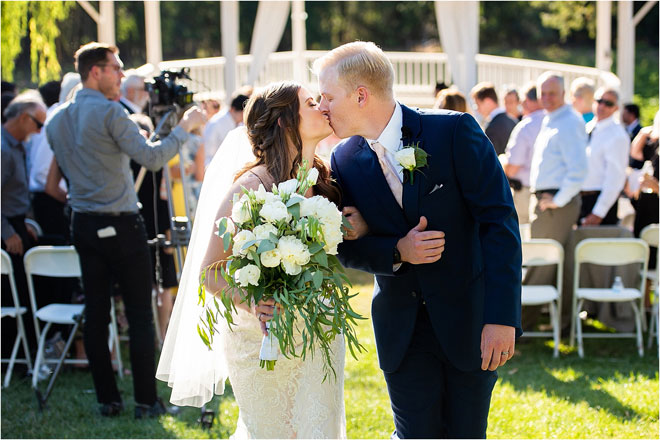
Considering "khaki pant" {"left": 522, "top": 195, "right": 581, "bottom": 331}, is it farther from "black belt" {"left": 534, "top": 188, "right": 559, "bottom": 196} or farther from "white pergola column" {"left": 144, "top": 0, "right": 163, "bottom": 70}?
"white pergola column" {"left": 144, "top": 0, "right": 163, "bottom": 70}

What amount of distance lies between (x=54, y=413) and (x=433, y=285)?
367 centimetres

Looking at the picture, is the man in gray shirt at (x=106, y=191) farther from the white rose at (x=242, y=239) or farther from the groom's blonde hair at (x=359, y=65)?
the white rose at (x=242, y=239)

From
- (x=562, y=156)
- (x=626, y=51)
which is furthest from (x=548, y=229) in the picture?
(x=626, y=51)

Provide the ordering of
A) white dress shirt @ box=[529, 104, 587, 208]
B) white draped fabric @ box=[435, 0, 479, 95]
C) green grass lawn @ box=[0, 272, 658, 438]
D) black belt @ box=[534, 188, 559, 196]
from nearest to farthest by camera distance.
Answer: green grass lawn @ box=[0, 272, 658, 438] → white dress shirt @ box=[529, 104, 587, 208] → black belt @ box=[534, 188, 559, 196] → white draped fabric @ box=[435, 0, 479, 95]

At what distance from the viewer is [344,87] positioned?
3.29 metres

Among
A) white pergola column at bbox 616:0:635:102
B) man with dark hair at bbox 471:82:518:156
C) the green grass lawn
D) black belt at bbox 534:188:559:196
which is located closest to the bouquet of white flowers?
the green grass lawn

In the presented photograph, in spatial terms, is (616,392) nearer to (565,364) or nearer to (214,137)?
(565,364)

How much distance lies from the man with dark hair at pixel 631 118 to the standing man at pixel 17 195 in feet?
26.6

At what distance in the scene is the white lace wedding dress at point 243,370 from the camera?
→ 12.0 feet

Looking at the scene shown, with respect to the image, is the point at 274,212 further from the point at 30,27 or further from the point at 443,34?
the point at 30,27

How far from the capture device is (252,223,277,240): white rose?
295cm

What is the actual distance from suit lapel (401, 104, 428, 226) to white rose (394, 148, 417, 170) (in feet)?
0.34

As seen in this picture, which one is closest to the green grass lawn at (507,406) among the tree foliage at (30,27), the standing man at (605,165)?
the standing man at (605,165)

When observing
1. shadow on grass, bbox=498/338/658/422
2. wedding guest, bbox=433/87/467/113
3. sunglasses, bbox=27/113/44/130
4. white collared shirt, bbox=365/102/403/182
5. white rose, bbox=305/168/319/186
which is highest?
wedding guest, bbox=433/87/467/113
